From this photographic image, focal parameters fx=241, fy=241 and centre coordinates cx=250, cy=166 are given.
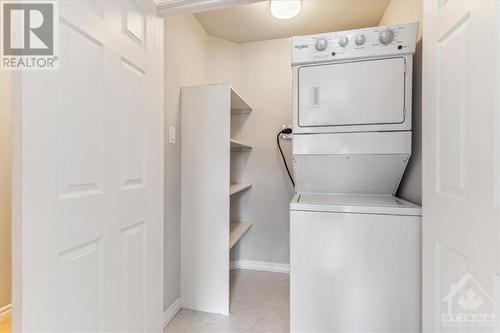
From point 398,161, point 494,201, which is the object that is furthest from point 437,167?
point 398,161

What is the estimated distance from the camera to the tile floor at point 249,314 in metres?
1.70

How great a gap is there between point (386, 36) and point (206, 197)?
1.58m

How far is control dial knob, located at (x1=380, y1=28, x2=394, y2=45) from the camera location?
4.39 ft

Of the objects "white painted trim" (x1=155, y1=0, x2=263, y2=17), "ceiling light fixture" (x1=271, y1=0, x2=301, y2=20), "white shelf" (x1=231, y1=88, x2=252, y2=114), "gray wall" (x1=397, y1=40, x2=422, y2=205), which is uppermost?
"ceiling light fixture" (x1=271, y1=0, x2=301, y2=20)

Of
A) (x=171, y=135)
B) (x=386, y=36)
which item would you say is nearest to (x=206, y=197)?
(x=171, y=135)

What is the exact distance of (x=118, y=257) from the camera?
993mm

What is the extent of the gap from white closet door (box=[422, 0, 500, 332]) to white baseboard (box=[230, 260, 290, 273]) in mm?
1590

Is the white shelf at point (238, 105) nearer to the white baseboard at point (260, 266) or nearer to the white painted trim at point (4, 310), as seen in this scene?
the white baseboard at point (260, 266)

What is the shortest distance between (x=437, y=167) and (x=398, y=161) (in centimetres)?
46

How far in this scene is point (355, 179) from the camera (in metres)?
1.61

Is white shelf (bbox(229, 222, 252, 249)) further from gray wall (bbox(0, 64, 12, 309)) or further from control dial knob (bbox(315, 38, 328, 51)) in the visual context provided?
gray wall (bbox(0, 64, 12, 309))

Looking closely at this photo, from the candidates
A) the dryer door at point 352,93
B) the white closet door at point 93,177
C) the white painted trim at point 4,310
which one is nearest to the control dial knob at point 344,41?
the dryer door at point 352,93

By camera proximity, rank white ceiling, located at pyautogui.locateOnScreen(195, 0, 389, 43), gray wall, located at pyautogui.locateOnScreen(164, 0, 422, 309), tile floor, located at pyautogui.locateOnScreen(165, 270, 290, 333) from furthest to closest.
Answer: gray wall, located at pyautogui.locateOnScreen(164, 0, 422, 309) → white ceiling, located at pyautogui.locateOnScreen(195, 0, 389, 43) → tile floor, located at pyautogui.locateOnScreen(165, 270, 290, 333)

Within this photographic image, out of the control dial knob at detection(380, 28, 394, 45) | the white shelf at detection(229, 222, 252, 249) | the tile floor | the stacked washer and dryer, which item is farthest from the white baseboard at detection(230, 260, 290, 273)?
the control dial knob at detection(380, 28, 394, 45)
